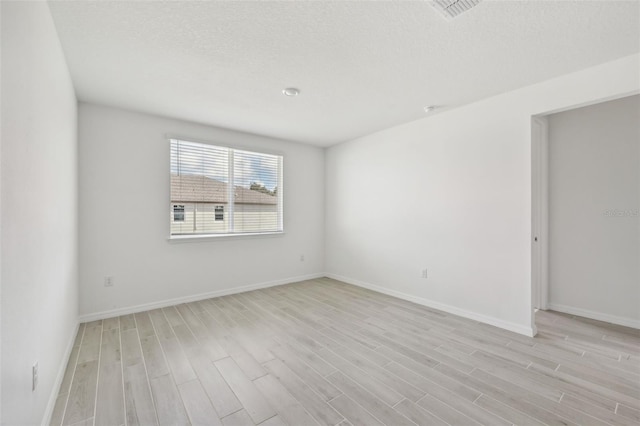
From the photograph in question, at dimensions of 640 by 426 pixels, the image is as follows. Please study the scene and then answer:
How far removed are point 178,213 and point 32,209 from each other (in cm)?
251

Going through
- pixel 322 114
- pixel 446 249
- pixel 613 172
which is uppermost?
pixel 322 114

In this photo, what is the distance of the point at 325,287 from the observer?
4746 millimetres

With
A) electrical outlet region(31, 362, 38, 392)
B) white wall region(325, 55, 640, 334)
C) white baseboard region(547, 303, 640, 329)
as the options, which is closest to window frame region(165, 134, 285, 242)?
white wall region(325, 55, 640, 334)

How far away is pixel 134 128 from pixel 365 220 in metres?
3.58

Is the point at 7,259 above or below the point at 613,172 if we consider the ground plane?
below

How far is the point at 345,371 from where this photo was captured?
7.33 ft

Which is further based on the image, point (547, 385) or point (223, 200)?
point (223, 200)

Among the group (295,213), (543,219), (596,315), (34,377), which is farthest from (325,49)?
(596,315)

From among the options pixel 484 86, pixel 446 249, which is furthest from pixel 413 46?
pixel 446 249

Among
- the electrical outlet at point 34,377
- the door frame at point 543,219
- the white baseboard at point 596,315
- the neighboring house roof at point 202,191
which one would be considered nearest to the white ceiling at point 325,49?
the neighboring house roof at point 202,191

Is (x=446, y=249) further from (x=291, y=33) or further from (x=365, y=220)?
(x=291, y=33)

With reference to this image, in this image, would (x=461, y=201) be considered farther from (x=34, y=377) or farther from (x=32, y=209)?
(x=34, y=377)

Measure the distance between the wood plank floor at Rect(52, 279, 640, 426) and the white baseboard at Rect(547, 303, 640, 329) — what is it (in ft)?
0.46

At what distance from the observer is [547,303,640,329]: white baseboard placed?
309 cm
